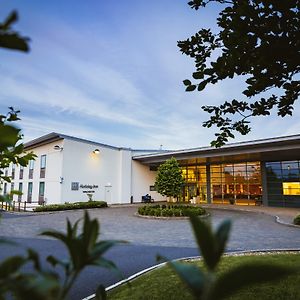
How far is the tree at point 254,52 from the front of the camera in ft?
12.5

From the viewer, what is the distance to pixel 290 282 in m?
5.89

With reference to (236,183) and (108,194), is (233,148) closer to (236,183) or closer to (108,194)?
(236,183)

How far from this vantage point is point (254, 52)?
4.02 meters

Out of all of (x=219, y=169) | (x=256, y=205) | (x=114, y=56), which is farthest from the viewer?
(x=219, y=169)

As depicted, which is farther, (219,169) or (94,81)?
(219,169)

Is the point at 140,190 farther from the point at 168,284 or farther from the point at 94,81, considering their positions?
the point at 168,284

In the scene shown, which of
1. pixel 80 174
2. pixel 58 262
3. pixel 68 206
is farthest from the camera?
pixel 80 174

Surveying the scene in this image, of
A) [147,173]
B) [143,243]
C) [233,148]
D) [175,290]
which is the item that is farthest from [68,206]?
[175,290]

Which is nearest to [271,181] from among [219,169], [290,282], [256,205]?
[256,205]

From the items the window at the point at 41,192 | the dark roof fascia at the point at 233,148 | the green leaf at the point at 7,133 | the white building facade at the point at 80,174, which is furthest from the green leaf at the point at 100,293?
the window at the point at 41,192

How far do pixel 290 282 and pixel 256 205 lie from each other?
2806cm

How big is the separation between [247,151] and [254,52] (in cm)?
2448

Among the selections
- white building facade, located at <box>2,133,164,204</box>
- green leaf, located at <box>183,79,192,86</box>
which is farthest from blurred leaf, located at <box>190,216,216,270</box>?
white building facade, located at <box>2,133,164,204</box>

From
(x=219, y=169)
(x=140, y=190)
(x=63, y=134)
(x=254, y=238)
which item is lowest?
(x=254, y=238)
